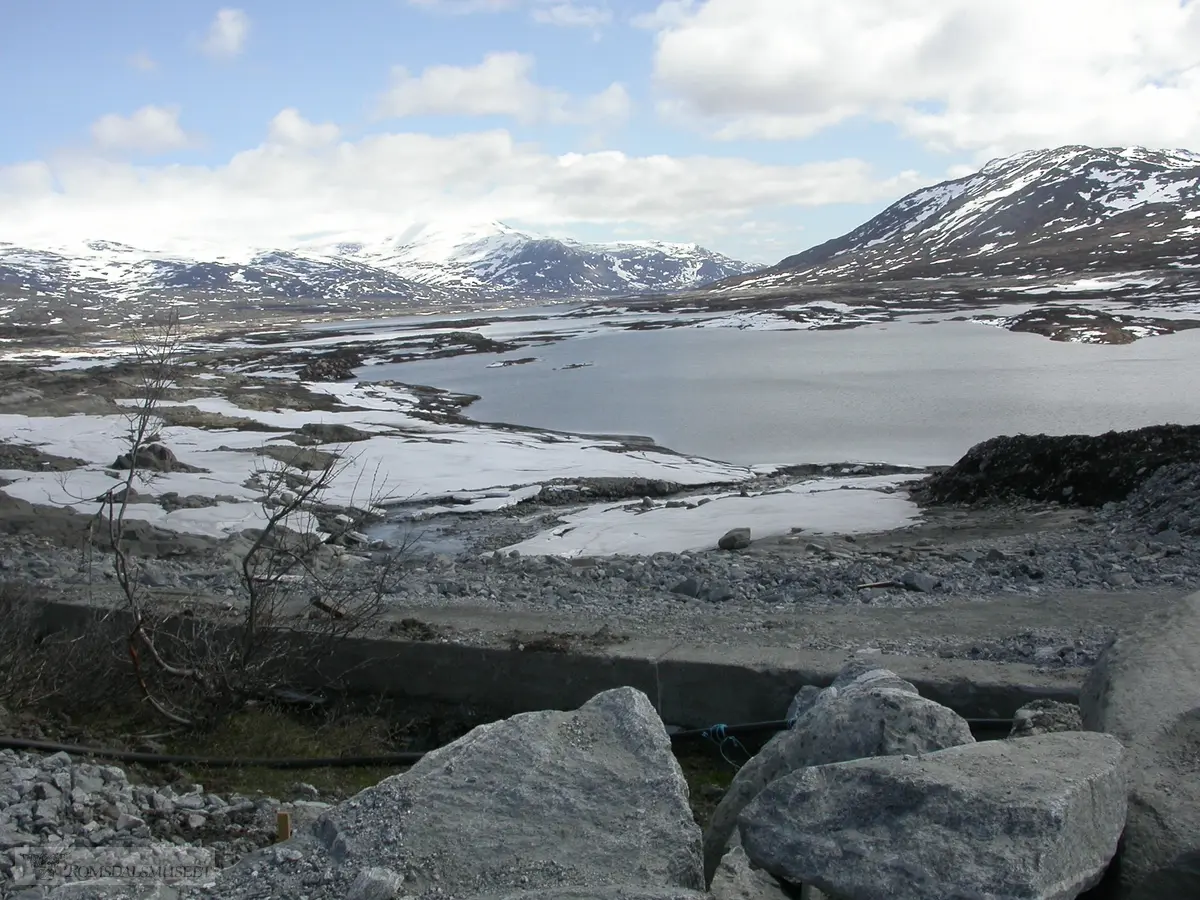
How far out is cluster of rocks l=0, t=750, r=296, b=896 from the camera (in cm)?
429

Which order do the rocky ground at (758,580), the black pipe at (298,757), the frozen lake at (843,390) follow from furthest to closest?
1. the frozen lake at (843,390)
2. the black pipe at (298,757)
3. the rocky ground at (758,580)

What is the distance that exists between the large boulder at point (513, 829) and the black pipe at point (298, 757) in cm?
210

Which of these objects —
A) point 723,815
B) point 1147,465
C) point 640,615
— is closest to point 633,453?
point 1147,465

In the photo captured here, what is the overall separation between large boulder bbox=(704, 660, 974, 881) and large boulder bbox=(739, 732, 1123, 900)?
46cm

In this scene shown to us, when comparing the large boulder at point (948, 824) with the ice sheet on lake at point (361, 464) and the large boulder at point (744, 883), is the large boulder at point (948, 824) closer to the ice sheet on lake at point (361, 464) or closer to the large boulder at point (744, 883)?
the large boulder at point (744, 883)

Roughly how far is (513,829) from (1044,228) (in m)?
157

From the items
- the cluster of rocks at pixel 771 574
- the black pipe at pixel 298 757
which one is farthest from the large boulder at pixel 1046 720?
the cluster of rocks at pixel 771 574

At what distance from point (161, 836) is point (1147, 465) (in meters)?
13.7

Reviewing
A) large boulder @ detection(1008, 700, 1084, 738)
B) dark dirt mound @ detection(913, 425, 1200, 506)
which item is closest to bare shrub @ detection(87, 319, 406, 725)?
large boulder @ detection(1008, 700, 1084, 738)

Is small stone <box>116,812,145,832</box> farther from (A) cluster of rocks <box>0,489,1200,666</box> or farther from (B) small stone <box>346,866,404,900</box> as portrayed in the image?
(A) cluster of rocks <box>0,489,1200,666</box>

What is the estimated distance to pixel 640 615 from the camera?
8836 mm

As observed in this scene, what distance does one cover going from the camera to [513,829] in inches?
146

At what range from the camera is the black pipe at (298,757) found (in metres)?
5.84

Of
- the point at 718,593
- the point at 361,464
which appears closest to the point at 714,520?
the point at 718,593
